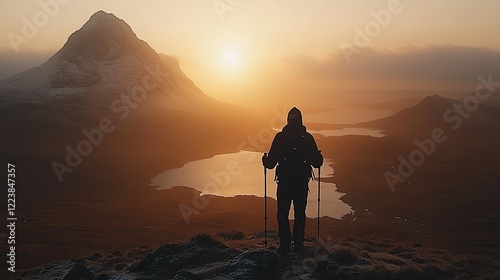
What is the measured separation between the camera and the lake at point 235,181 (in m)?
37.3

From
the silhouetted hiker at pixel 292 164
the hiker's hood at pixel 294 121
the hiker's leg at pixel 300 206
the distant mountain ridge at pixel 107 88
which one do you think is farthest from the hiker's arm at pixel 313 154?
the distant mountain ridge at pixel 107 88

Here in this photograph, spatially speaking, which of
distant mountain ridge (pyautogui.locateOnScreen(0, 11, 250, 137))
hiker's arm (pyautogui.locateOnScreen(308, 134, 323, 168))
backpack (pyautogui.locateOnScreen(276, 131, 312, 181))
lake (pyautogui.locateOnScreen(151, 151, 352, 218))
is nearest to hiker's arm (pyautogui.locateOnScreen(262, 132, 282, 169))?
backpack (pyautogui.locateOnScreen(276, 131, 312, 181))

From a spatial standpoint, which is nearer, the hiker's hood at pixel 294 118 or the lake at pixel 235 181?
the hiker's hood at pixel 294 118

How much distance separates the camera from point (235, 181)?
1973 inches

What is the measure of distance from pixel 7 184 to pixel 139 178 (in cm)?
1332

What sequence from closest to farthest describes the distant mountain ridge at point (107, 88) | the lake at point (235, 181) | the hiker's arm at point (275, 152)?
the hiker's arm at point (275, 152) → the lake at point (235, 181) → the distant mountain ridge at point (107, 88)

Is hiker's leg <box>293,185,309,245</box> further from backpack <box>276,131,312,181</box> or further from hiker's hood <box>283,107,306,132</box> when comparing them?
hiker's hood <box>283,107,306,132</box>

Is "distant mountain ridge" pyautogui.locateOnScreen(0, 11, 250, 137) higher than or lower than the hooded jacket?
higher

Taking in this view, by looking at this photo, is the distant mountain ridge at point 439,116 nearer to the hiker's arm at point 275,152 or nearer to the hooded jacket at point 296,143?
the hooded jacket at point 296,143

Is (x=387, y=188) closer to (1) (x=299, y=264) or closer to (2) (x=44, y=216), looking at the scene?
(2) (x=44, y=216)

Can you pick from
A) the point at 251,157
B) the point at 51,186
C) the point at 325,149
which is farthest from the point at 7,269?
the point at 325,149

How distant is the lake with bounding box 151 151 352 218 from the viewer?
1468 inches

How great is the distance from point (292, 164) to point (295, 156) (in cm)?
17

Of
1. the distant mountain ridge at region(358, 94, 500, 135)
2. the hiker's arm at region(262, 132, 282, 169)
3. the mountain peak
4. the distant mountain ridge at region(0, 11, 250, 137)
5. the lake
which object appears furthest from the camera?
the mountain peak
